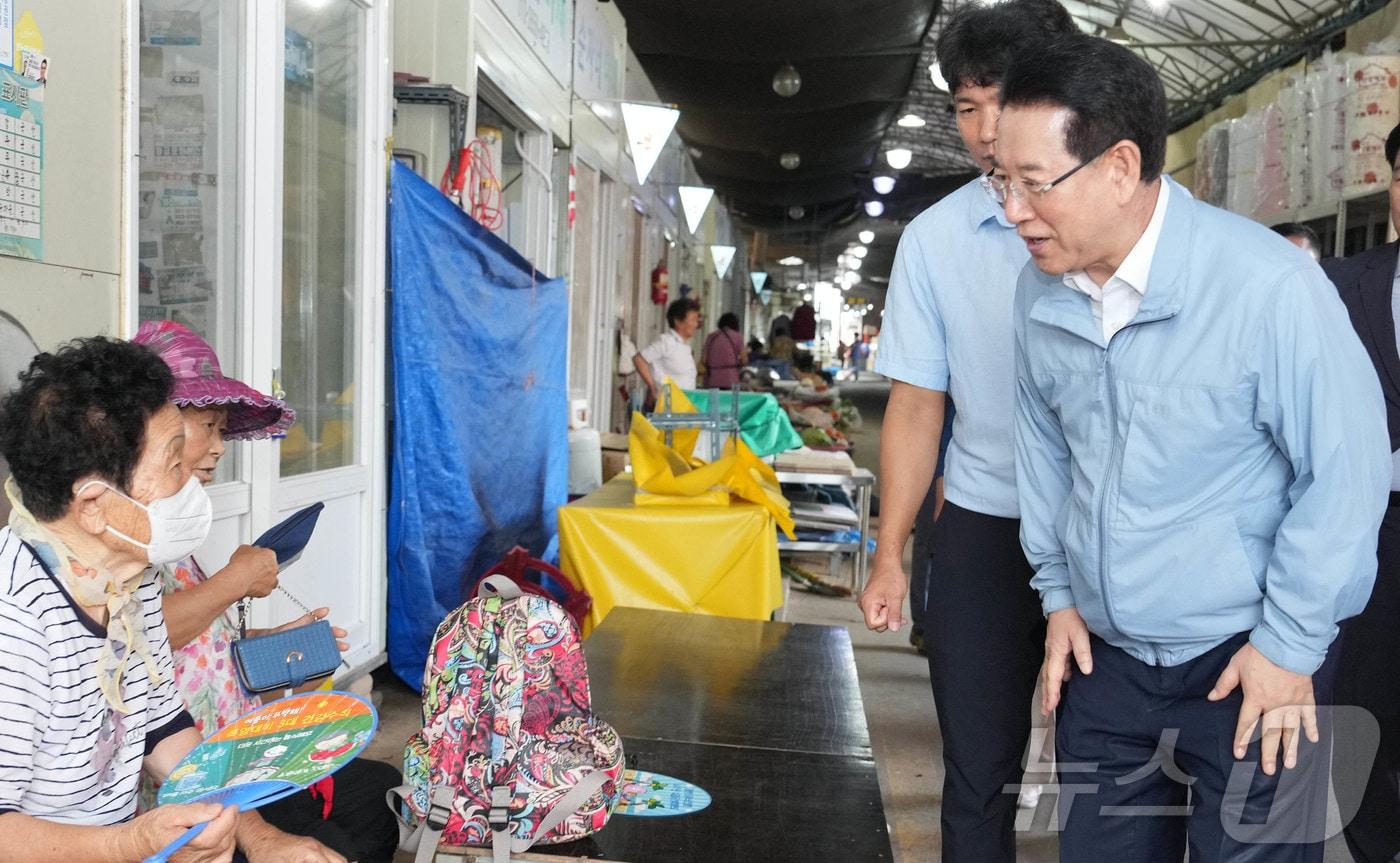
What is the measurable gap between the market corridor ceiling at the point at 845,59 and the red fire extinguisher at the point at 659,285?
1.75 m

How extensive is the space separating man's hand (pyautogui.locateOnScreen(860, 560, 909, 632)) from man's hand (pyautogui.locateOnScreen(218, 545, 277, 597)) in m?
1.10

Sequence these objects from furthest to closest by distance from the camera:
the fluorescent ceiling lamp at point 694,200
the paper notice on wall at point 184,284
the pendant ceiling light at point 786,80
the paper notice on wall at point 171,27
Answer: the pendant ceiling light at point 786,80 → the fluorescent ceiling lamp at point 694,200 → the paper notice on wall at point 184,284 → the paper notice on wall at point 171,27

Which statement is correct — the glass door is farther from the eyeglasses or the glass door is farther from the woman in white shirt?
the woman in white shirt

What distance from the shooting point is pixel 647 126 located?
22.4 ft

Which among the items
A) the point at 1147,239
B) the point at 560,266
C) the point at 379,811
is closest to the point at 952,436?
the point at 1147,239

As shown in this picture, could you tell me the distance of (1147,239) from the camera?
160 centimetres

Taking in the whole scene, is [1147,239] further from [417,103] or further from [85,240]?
[417,103]

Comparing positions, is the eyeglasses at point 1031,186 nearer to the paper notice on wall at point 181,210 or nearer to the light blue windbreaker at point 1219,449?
the light blue windbreaker at point 1219,449

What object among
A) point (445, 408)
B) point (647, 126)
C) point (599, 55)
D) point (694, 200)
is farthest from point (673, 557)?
point (694, 200)

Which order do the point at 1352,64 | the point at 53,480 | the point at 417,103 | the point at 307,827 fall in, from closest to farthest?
1. the point at 53,480
2. the point at 307,827
3. the point at 417,103
4. the point at 1352,64

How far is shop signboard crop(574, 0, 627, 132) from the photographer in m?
7.86

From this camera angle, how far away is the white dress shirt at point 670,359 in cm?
885

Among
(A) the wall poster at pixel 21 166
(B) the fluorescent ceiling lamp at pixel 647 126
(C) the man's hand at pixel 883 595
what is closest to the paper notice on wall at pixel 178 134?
(A) the wall poster at pixel 21 166

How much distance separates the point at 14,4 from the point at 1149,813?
2344 millimetres
